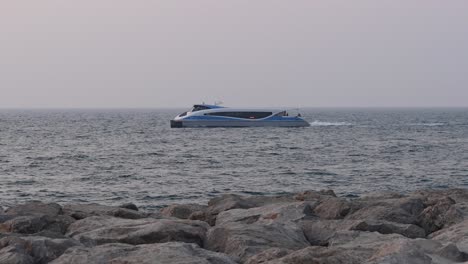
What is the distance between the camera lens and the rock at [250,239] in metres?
8.24

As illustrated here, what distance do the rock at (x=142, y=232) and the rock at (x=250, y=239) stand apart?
0.28 metres

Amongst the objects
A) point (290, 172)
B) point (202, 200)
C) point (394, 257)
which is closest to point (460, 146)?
point (290, 172)

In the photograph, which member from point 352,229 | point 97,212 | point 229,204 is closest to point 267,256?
point 352,229

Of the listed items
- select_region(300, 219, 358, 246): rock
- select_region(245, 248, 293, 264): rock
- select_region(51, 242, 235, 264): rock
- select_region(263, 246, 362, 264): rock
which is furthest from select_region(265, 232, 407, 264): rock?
select_region(300, 219, 358, 246): rock

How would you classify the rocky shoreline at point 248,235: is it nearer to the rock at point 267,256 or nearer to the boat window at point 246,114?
the rock at point 267,256

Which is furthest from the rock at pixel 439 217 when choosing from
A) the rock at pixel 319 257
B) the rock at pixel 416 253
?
the rock at pixel 319 257

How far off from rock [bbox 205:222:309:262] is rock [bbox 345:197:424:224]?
2.08 metres

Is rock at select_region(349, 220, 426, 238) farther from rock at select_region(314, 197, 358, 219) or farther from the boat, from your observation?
the boat

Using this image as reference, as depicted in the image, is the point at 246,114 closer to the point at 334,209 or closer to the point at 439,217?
the point at 334,209

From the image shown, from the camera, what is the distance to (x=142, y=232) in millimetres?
8812

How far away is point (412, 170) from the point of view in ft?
104

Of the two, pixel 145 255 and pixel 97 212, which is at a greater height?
pixel 145 255

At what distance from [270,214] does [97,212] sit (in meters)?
3.44

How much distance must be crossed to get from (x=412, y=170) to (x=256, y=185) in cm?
918
